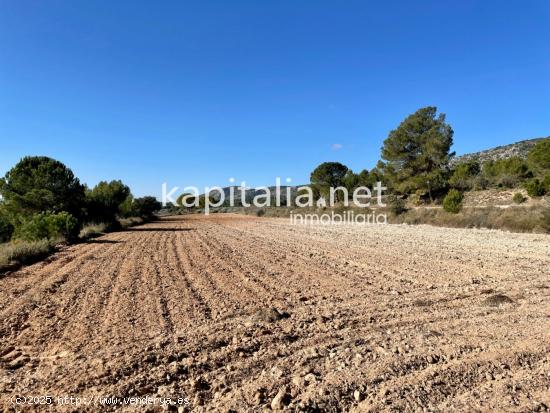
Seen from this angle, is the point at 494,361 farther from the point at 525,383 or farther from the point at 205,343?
the point at 205,343

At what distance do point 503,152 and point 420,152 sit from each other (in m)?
57.4

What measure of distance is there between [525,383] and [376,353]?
1.22 meters

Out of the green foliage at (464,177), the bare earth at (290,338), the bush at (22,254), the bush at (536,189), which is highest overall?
the green foliage at (464,177)

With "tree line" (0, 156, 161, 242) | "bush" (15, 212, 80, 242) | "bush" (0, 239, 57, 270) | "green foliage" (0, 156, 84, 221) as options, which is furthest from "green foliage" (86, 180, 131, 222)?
"bush" (0, 239, 57, 270)

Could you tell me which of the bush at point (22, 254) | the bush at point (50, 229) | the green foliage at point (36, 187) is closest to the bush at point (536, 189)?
the bush at point (50, 229)

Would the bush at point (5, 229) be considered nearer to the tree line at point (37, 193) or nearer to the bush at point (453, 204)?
the tree line at point (37, 193)

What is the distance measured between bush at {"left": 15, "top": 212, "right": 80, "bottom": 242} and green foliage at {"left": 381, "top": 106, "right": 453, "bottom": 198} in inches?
1347

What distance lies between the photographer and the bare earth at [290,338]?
9.79 ft

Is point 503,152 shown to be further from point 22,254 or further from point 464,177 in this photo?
point 22,254

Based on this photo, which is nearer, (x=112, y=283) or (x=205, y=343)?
(x=205, y=343)

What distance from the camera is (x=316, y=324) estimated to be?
473 centimetres

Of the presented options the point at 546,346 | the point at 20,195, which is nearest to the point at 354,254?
the point at 546,346

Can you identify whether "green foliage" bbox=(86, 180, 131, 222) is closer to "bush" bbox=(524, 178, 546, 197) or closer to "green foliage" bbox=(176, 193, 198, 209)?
"bush" bbox=(524, 178, 546, 197)

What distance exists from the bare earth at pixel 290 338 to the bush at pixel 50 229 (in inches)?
375
